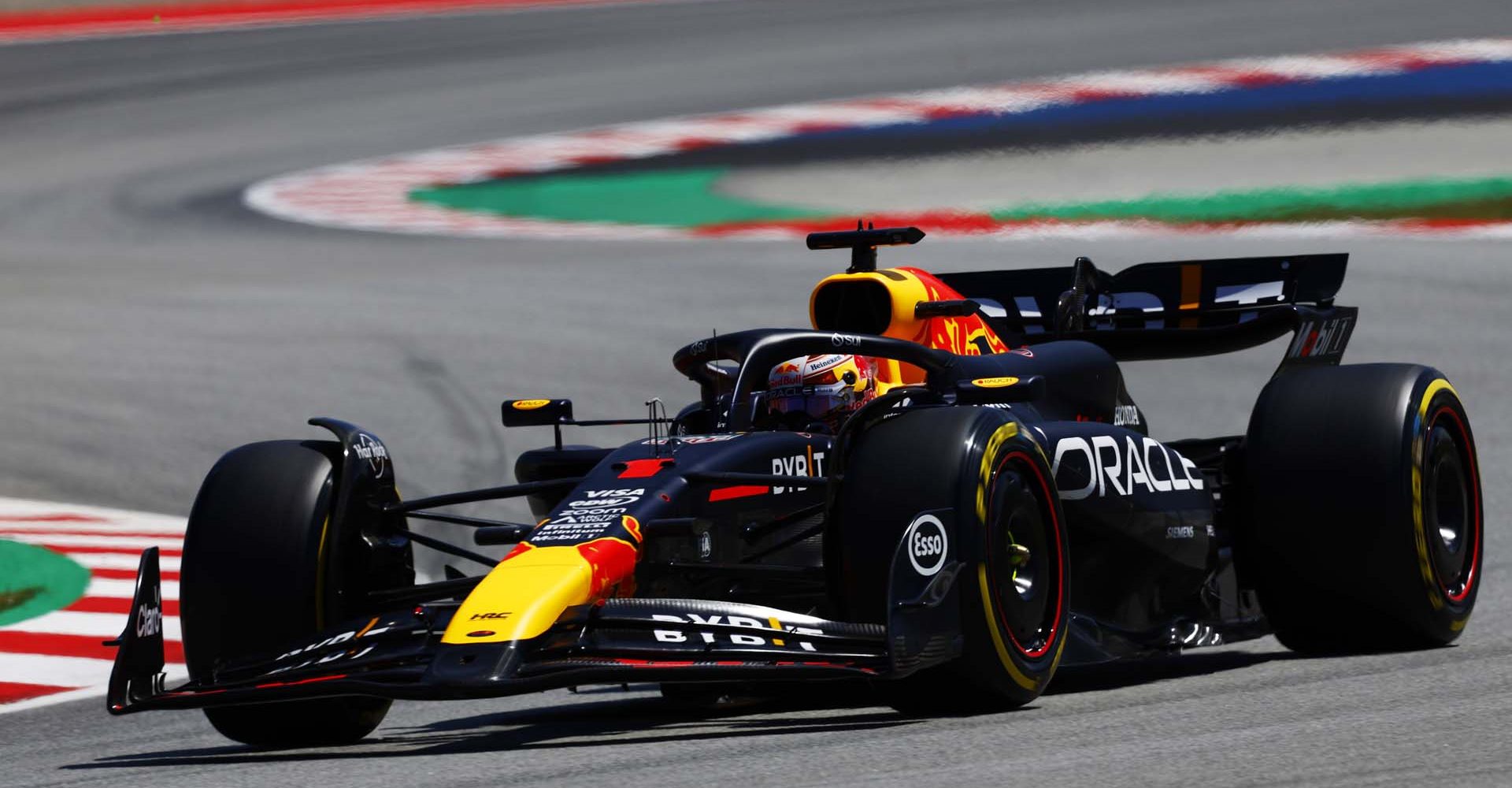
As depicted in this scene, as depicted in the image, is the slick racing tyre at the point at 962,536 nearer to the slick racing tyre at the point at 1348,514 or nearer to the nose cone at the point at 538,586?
the nose cone at the point at 538,586

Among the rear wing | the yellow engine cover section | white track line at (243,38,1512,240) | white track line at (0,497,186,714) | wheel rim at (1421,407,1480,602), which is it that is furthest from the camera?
white track line at (243,38,1512,240)

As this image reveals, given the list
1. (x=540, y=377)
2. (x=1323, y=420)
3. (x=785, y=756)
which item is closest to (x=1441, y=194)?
(x=540, y=377)

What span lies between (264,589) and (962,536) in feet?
6.91

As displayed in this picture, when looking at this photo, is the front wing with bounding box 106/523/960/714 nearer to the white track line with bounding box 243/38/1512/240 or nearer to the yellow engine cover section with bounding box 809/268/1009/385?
the yellow engine cover section with bounding box 809/268/1009/385

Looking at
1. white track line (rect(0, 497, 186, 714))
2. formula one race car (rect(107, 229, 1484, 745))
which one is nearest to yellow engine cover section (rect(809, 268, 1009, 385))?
formula one race car (rect(107, 229, 1484, 745))

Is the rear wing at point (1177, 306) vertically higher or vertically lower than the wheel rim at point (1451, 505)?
higher

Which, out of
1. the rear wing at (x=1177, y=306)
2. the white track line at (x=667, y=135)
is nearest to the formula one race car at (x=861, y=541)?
the rear wing at (x=1177, y=306)

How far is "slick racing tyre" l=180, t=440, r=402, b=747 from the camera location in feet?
21.5

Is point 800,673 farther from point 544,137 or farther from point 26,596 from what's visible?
point 544,137

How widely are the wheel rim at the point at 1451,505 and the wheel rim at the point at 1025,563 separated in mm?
1759

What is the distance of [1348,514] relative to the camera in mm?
7457

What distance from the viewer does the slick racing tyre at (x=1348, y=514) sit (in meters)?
7.44

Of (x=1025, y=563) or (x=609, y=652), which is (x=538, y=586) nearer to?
(x=609, y=652)

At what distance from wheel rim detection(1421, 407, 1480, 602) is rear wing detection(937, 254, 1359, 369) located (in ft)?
2.94
